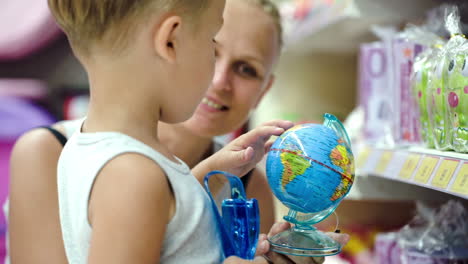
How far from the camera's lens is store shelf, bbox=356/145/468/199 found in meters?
1.00

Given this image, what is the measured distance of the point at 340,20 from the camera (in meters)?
1.87

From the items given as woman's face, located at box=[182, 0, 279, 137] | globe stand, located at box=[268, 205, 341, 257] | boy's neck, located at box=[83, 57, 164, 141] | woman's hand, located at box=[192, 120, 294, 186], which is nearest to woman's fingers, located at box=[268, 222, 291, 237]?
globe stand, located at box=[268, 205, 341, 257]

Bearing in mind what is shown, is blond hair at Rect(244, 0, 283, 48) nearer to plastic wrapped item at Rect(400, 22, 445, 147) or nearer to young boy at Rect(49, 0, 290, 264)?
plastic wrapped item at Rect(400, 22, 445, 147)

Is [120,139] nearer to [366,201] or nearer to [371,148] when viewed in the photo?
[371,148]

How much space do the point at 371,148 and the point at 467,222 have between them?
14.4 inches

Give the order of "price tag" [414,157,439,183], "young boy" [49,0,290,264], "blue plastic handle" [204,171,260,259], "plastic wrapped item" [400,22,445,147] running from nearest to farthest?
"young boy" [49,0,290,264], "blue plastic handle" [204,171,260,259], "price tag" [414,157,439,183], "plastic wrapped item" [400,22,445,147]

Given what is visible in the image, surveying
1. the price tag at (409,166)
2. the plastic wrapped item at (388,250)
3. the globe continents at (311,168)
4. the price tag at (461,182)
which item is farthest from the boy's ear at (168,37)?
the plastic wrapped item at (388,250)

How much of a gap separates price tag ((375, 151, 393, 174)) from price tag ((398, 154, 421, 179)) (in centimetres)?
13

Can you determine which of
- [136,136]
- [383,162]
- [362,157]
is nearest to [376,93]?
[362,157]

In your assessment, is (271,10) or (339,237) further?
(271,10)

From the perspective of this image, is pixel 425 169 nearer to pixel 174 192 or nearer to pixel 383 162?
pixel 383 162

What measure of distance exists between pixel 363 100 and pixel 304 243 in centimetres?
102

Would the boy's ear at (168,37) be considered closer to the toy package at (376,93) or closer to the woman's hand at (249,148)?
the woman's hand at (249,148)

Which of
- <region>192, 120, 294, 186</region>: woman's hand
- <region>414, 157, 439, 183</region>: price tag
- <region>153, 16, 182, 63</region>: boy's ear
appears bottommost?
<region>414, 157, 439, 183</region>: price tag
